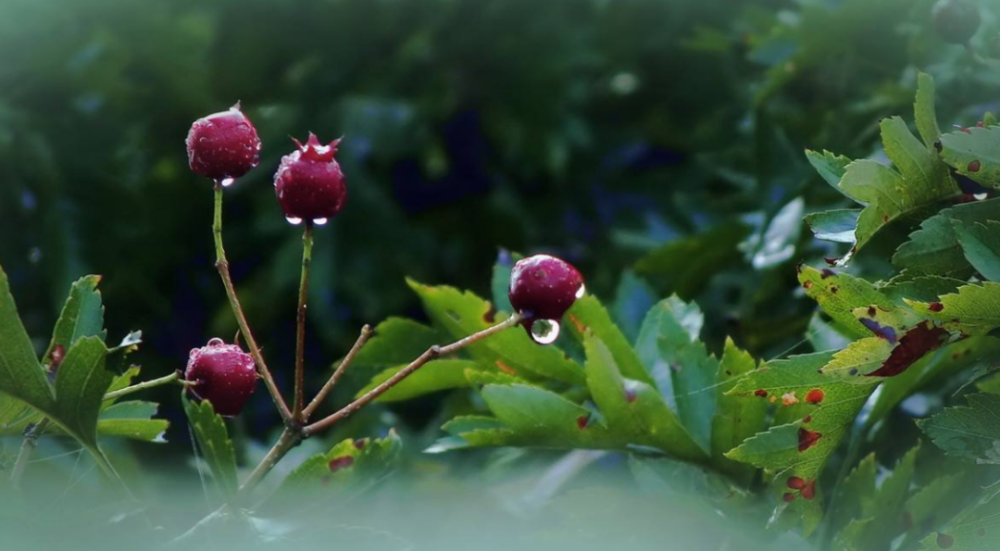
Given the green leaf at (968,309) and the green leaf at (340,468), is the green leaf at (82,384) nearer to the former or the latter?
the green leaf at (340,468)

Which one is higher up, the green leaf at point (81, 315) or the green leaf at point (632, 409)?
the green leaf at point (81, 315)

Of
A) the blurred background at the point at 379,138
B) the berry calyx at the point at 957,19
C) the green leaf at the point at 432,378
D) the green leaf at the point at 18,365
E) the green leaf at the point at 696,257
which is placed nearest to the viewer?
the green leaf at the point at 18,365

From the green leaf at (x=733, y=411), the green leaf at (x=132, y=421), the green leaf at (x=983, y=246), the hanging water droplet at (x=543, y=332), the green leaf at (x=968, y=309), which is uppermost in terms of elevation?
the green leaf at (x=132, y=421)

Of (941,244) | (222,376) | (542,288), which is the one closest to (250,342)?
(222,376)

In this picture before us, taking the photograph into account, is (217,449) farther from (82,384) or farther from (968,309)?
(968,309)

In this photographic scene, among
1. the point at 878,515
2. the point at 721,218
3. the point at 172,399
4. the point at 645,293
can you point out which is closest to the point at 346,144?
the point at 172,399

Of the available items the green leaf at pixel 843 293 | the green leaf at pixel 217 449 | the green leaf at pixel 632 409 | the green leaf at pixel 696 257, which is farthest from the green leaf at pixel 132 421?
the green leaf at pixel 696 257

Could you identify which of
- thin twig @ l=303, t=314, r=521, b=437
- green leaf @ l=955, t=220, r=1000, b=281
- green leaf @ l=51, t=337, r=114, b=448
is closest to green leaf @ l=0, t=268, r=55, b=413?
green leaf @ l=51, t=337, r=114, b=448
